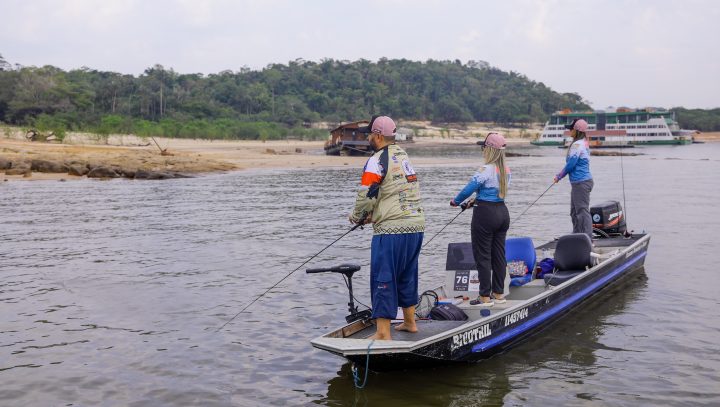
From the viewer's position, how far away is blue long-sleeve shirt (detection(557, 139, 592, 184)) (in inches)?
436

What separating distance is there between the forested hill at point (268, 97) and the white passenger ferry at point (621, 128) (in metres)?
39.0

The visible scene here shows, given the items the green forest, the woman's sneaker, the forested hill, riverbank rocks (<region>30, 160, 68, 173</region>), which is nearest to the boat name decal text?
the woman's sneaker

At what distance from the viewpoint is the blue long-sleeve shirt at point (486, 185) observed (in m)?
7.68

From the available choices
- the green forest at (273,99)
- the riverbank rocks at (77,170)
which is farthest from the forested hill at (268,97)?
the riverbank rocks at (77,170)

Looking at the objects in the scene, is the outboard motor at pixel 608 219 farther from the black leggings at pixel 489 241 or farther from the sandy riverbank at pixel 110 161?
the sandy riverbank at pixel 110 161

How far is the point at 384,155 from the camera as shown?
6.44m

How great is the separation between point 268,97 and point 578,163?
107548mm

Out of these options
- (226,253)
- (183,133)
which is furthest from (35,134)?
(226,253)

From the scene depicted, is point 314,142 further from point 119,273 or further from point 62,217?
point 119,273

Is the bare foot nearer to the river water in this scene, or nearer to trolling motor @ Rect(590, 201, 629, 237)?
the river water

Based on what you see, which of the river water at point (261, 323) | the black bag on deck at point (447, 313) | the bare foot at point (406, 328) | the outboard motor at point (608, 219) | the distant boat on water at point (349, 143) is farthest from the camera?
the distant boat on water at point (349, 143)

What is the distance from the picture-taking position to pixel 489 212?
7691mm

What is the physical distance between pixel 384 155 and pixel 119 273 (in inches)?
275

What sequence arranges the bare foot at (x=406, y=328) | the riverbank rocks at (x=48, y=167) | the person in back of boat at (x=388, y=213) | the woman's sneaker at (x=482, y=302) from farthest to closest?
the riverbank rocks at (x=48, y=167)
the woman's sneaker at (x=482, y=302)
the bare foot at (x=406, y=328)
the person in back of boat at (x=388, y=213)
